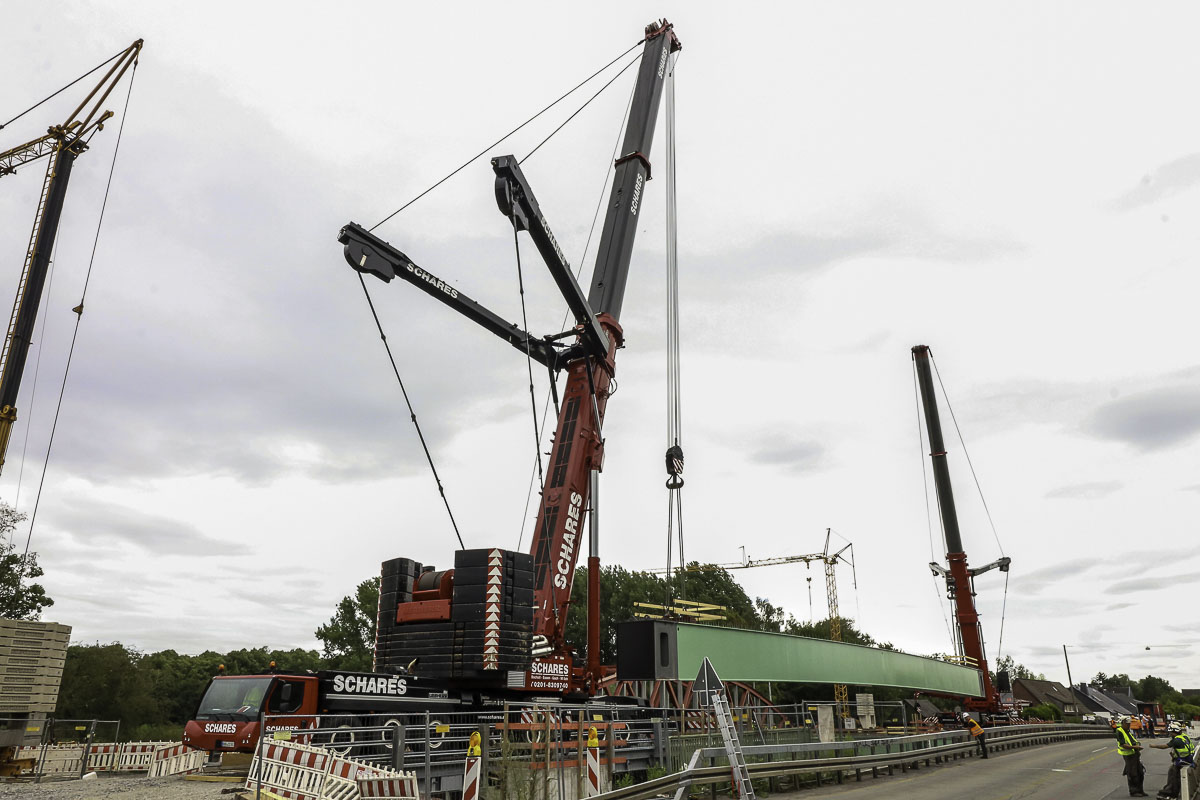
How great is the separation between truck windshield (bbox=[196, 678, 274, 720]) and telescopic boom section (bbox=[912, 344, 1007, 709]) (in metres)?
38.9

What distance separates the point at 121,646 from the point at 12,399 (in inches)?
1220

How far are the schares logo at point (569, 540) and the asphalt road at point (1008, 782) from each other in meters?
6.85

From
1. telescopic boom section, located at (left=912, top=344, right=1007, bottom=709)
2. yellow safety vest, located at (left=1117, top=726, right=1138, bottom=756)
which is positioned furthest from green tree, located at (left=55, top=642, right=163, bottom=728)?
yellow safety vest, located at (left=1117, top=726, right=1138, bottom=756)

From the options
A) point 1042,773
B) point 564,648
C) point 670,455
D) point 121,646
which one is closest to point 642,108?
point 670,455

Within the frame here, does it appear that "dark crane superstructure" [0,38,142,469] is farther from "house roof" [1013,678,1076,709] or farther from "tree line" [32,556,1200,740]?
"house roof" [1013,678,1076,709]

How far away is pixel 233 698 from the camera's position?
1409 cm

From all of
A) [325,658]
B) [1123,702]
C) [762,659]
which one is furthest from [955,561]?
[1123,702]

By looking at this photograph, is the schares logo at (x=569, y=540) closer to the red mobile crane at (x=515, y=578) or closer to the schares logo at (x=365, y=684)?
the red mobile crane at (x=515, y=578)

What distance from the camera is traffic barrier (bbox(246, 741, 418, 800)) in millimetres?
9555

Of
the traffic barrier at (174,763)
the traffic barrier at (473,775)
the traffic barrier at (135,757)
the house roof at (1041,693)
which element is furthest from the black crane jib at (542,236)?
the house roof at (1041,693)

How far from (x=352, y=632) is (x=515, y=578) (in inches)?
2078

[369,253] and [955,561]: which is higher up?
[369,253]

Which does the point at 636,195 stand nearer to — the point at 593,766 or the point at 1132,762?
the point at 593,766

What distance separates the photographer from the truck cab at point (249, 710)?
13.4 m
